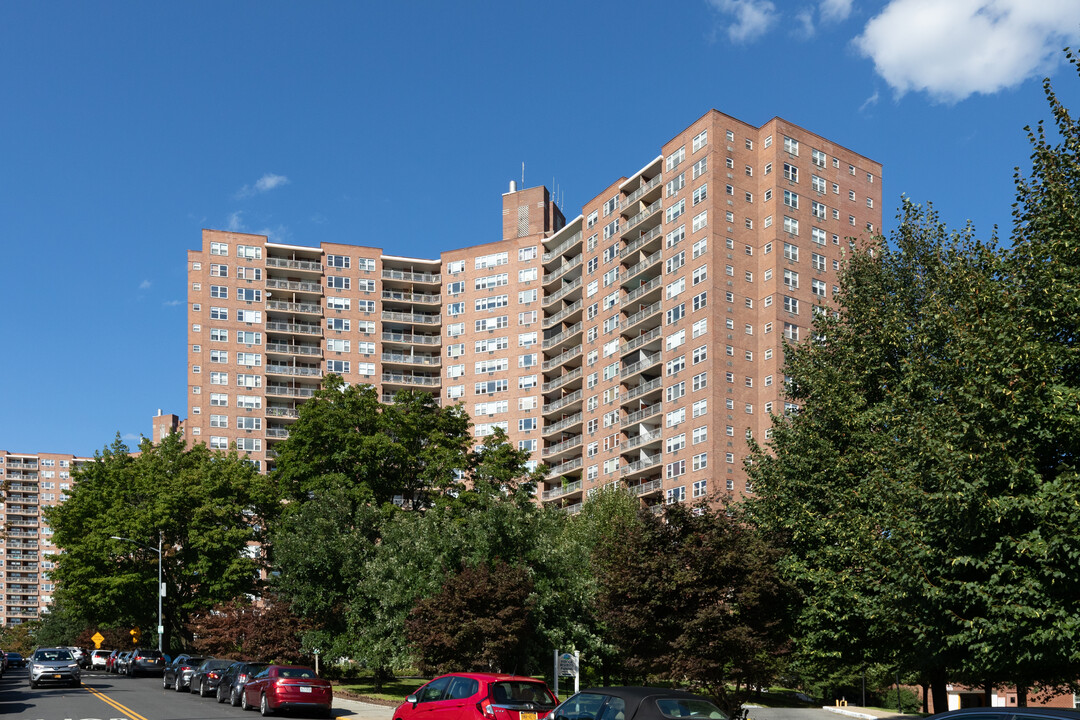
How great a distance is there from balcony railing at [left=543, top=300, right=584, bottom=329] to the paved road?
67764 mm

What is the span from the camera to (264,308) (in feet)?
396

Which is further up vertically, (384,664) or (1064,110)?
(1064,110)

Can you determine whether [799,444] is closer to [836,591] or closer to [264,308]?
[836,591]

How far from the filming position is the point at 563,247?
114 metres

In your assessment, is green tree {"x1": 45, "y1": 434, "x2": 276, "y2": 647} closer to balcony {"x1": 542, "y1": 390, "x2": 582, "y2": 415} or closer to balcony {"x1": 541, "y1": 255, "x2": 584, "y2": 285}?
balcony {"x1": 542, "y1": 390, "x2": 582, "y2": 415}

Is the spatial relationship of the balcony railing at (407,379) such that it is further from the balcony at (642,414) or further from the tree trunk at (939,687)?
the tree trunk at (939,687)

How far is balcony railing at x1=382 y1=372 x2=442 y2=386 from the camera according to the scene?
123512 mm

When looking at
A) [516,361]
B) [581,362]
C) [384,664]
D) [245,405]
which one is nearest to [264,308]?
[245,405]

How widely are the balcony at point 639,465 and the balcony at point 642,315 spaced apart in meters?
12.3

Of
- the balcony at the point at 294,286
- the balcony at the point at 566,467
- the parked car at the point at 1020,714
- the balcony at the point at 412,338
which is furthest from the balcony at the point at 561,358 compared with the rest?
the parked car at the point at 1020,714

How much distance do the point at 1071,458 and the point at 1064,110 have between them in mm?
8093

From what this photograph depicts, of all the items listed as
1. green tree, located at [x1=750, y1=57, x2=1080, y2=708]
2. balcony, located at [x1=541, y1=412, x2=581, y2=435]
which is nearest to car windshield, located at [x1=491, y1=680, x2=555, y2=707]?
green tree, located at [x1=750, y1=57, x2=1080, y2=708]

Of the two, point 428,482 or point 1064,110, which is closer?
point 1064,110

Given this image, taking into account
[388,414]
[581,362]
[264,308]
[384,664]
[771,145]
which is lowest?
[384,664]
